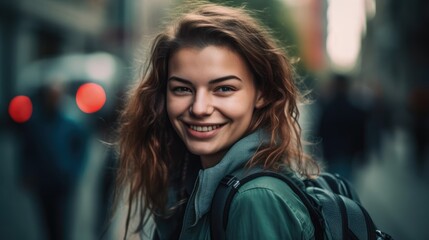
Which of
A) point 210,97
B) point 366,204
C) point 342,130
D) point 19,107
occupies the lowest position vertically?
point 366,204

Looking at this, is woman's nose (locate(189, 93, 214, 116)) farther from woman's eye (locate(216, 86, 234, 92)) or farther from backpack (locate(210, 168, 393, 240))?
backpack (locate(210, 168, 393, 240))

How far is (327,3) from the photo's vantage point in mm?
15984

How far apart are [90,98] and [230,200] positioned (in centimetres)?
1518

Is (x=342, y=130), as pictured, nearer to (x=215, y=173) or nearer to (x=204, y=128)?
(x=204, y=128)

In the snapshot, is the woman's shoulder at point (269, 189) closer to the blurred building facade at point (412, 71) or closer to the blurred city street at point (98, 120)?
the blurred city street at point (98, 120)

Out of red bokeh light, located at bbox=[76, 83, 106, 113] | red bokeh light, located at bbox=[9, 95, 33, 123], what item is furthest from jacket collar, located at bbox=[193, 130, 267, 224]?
red bokeh light, located at bbox=[76, 83, 106, 113]

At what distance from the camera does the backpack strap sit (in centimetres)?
175

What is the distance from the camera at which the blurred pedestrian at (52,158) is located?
575cm

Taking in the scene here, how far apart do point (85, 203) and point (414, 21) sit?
66.3 feet

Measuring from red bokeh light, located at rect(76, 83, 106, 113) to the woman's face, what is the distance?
1425 centimetres

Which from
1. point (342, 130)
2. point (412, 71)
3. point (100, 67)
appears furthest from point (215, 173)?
point (412, 71)

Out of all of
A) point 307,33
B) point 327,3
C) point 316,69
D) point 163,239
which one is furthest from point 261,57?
point 307,33

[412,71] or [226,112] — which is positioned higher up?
[226,112]

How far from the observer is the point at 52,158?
5.77 metres
